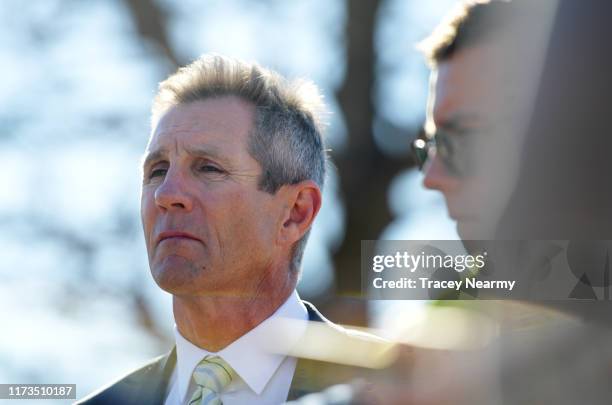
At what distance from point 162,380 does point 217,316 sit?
262 mm

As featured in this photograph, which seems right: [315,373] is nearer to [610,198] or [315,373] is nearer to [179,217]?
[179,217]

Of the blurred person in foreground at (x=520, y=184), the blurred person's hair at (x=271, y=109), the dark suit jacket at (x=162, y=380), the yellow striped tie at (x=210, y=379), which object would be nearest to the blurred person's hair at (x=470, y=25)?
the blurred person in foreground at (x=520, y=184)

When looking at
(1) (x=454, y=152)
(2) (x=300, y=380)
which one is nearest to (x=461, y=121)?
(1) (x=454, y=152)

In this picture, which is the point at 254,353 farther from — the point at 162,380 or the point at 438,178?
the point at 438,178

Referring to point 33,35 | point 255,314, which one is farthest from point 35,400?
point 33,35

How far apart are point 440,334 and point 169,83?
266 cm

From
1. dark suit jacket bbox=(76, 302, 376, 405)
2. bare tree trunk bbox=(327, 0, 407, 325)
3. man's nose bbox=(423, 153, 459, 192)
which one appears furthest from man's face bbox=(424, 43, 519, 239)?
bare tree trunk bbox=(327, 0, 407, 325)

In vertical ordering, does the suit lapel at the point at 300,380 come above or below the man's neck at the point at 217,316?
below

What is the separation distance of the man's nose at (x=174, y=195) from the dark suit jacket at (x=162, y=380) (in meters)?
0.46

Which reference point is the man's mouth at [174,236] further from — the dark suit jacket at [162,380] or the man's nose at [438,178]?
the man's nose at [438,178]

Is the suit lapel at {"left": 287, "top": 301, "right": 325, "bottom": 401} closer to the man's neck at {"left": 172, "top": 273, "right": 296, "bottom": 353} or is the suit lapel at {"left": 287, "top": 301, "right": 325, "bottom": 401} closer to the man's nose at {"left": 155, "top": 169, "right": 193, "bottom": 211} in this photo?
the man's neck at {"left": 172, "top": 273, "right": 296, "bottom": 353}

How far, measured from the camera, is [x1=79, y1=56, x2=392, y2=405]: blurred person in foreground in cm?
275

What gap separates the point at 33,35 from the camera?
20.6ft

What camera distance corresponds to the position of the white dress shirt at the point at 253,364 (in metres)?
2.69
